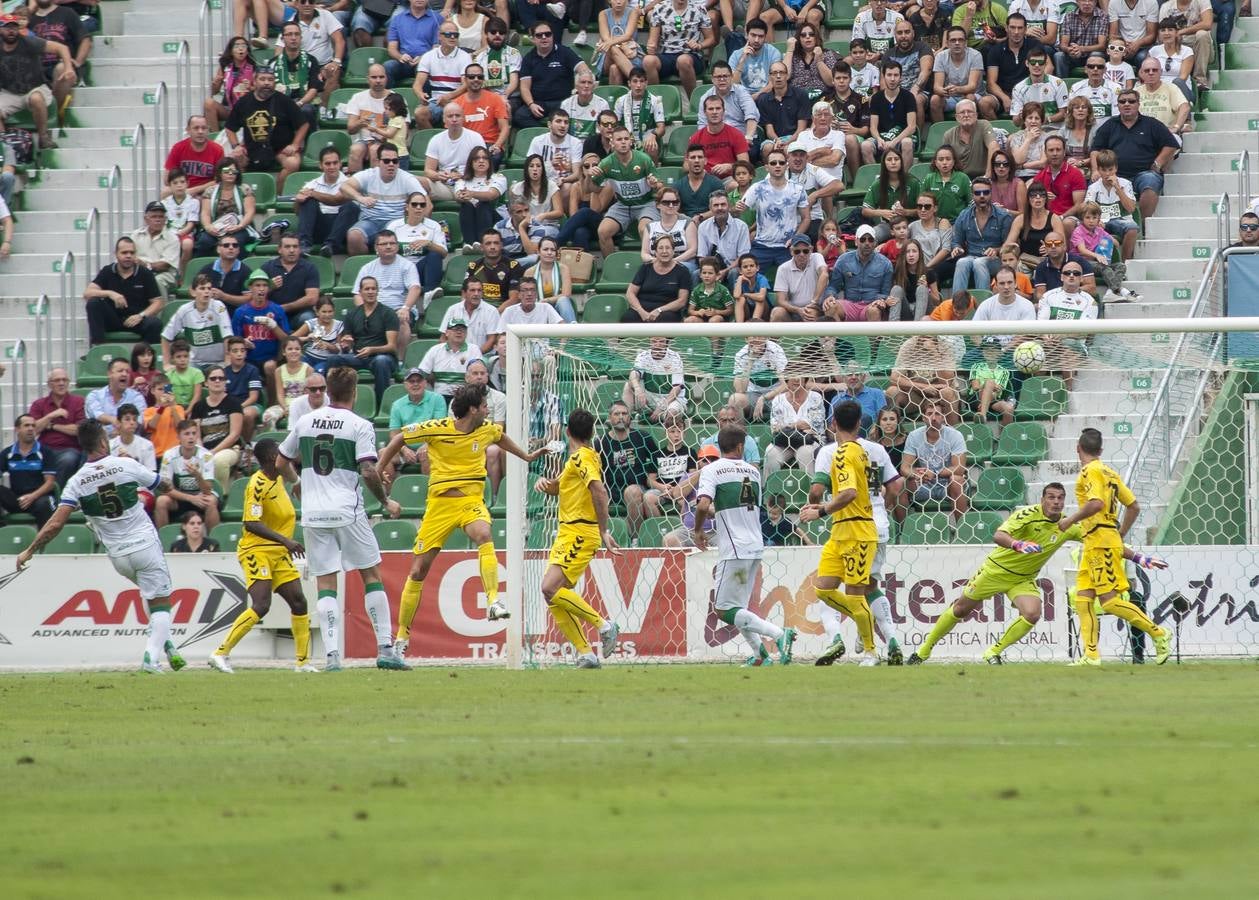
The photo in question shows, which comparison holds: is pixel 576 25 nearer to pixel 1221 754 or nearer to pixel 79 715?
pixel 79 715

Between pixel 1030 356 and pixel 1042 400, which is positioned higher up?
pixel 1030 356

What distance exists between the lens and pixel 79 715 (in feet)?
37.9

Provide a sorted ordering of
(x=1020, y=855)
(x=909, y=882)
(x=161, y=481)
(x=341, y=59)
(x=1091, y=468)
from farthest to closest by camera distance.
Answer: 1. (x=341, y=59)
2. (x=161, y=481)
3. (x=1091, y=468)
4. (x=1020, y=855)
5. (x=909, y=882)

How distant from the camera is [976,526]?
18.1 m

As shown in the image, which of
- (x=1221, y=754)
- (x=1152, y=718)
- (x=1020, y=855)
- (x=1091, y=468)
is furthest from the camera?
(x=1091, y=468)

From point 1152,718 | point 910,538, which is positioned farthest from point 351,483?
point 1152,718

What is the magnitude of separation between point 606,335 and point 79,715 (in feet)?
23.2

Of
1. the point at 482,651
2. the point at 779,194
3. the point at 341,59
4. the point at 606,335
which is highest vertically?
the point at 341,59

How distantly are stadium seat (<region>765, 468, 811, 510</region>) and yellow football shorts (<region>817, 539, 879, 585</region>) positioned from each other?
301cm

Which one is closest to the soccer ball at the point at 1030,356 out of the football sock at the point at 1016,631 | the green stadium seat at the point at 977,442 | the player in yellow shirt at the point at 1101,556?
the green stadium seat at the point at 977,442

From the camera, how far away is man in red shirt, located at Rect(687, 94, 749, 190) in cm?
2300

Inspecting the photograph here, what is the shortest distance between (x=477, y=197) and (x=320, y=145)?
10.9ft

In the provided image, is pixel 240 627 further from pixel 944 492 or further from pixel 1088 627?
pixel 1088 627

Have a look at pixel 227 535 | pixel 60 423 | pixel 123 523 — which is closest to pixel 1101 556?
pixel 123 523
